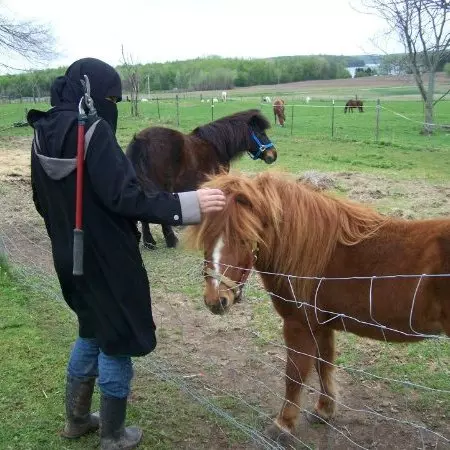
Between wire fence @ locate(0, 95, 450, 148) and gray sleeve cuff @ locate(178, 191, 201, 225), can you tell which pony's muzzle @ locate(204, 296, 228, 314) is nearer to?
gray sleeve cuff @ locate(178, 191, 201, 225)

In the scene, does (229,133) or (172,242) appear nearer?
(172,242)

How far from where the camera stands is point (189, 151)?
21.3 feet

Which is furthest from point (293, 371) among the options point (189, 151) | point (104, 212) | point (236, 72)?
point (236, 72)

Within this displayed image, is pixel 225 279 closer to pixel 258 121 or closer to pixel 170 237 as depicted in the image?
pixel 170 237

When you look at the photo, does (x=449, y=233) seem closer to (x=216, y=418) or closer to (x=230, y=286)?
(x=230, y=286)

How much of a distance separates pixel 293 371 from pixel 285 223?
808mm

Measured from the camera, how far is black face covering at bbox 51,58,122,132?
2.22m

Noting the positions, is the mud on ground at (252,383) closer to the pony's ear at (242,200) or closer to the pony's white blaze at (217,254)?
the pony's white blaze at (217,254)

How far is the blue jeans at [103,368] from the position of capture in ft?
8.08

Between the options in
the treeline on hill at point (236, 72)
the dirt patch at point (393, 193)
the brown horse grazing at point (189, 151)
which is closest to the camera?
the brown horse grazing at point (189, 151)

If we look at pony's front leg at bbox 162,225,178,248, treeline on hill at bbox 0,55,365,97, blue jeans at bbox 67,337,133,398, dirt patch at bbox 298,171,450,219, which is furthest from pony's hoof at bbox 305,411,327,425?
treeline on hill at bbox 0,55,365,97

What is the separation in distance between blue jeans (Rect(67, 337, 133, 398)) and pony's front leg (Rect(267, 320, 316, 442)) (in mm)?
822

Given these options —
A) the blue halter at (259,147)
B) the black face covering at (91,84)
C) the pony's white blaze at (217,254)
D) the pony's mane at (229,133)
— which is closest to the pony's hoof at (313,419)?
the pony's white blaze at (217,254)

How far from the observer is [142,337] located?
2383mm
